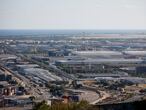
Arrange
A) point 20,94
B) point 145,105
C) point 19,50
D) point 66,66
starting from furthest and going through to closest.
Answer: point 19,50
point 66,66
point 20,94
point 145,105

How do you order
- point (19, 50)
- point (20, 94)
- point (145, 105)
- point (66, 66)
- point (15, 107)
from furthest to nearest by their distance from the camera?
point (19, 50)
point (66, 66)
point (20, 94)
point (15, 107)
point (145, 105)

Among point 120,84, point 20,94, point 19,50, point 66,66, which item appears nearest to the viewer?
point 20,94

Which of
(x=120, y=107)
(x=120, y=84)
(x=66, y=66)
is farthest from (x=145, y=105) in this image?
(x=66, y=66)

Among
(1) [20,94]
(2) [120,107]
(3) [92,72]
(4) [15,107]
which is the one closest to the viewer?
(2) [120,107]

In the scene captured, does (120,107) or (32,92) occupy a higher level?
(120,107)

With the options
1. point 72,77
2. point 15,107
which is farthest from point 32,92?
point 72,77

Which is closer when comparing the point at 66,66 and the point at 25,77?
the point at 25,77

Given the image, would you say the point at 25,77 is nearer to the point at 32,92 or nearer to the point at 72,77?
the point at 72,77

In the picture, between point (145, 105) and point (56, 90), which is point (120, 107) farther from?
point (56, 90)

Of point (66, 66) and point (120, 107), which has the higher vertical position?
point (120, 107)
